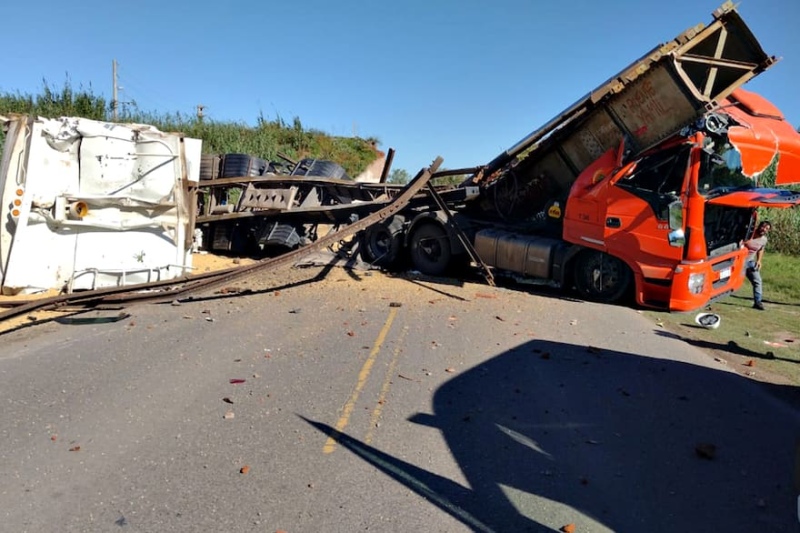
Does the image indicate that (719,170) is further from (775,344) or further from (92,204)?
(92,204)

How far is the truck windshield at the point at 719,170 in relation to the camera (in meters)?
8.13

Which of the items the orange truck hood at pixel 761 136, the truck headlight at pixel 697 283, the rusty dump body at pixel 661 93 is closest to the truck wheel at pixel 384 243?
the rusty dump body at pixel 661 93

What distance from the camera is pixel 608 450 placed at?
4043mm

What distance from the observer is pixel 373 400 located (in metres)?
4.94

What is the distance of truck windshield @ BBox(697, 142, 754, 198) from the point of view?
8.13 meters

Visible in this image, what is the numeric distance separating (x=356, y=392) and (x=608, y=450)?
2.14 meters

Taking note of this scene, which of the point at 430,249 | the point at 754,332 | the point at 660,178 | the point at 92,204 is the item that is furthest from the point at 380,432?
Result: the point at 430,249

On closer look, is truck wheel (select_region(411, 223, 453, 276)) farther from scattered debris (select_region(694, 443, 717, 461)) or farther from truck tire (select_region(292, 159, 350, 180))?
scattered debris (select_region(694, 443, 717, 461))

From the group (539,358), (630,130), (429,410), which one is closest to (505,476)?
(429,410)

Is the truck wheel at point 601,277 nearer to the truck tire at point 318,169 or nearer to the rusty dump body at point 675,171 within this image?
the rusty dump body at point 675,171

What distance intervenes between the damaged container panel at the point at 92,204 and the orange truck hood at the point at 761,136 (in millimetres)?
8373

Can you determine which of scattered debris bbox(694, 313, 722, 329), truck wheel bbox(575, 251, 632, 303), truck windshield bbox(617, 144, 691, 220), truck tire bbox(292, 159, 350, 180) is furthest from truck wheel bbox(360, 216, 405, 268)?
scattered debris bbox(694, 313, 722, 329)

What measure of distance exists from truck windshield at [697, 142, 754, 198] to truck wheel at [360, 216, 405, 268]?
604 cm

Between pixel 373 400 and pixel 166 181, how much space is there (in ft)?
20.0
